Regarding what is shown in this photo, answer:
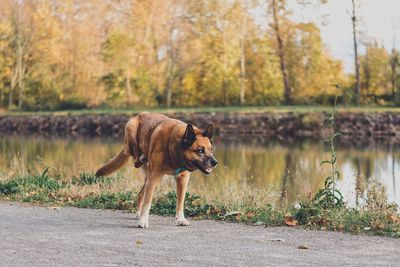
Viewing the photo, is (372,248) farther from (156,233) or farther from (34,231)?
(34,231)

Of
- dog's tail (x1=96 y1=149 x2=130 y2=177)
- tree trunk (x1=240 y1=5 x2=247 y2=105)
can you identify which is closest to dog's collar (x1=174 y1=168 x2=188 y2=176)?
dog's tail (x1=96 y1=149 x2=130 y2=177)

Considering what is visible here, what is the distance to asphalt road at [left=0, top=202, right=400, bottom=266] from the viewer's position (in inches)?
326

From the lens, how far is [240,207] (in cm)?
1226

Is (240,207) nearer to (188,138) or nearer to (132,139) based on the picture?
(132,139)

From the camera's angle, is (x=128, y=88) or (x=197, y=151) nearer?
(x=197, y=151)

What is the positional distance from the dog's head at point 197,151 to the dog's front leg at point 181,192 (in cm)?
80

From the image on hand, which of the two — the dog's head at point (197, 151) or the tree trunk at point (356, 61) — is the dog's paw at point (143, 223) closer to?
the dog's head at point (197, 151)

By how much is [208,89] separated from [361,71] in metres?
13.2

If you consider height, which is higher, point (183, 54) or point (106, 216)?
point (183, 54)

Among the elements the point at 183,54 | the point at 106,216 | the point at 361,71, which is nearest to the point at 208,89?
the point at 183,54

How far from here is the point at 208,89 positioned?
61812 mm

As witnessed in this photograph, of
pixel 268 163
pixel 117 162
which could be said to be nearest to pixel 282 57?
pixel 268 163

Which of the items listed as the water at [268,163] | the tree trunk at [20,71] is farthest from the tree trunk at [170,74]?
the water at [268,163]

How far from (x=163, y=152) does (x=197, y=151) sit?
746mm
